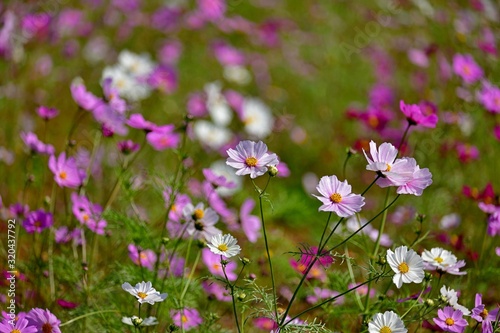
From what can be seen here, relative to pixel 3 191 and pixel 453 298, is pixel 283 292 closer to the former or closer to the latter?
pixel 453 298

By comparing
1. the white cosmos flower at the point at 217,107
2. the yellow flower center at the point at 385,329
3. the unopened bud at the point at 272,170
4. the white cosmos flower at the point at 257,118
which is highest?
the unopened bud at the point at 272,170

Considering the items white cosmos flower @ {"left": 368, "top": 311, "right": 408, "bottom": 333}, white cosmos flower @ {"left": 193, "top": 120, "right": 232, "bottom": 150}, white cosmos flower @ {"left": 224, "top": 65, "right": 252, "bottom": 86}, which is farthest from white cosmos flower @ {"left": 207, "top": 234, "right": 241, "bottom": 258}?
white cosmos flower @ {"left": 224, "top": 65, "right": 252, "bottom": 86}

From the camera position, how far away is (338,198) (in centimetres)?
114

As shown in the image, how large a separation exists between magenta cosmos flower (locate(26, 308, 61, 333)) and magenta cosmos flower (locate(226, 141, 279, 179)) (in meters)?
0.44

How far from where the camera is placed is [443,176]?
2561 mm

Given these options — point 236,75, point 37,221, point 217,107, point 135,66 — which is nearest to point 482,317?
point 37,221

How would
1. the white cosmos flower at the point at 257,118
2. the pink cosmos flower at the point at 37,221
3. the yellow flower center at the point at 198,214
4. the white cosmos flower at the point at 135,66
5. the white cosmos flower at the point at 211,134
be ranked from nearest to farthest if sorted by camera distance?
the yellow flower center at the point at 198,214, the pink cosmos flower at the point at 37,221, the white cosmos flower at the point at 135,66, the white cosmos flower at the point at 211,134, the white cosmos flower at the point at 257,118

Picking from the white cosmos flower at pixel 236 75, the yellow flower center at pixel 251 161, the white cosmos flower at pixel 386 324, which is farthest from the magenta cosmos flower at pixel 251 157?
the white cosmos flower at pixel 236 75

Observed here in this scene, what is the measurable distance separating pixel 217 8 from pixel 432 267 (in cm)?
233

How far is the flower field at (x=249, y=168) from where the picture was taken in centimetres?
131

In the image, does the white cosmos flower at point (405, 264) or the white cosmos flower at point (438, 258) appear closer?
the white cosmos flower at point (405, 264)

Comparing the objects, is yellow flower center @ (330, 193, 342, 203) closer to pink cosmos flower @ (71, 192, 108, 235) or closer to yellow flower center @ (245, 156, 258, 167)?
yellow flower center @ (245, 156, 258, 167)

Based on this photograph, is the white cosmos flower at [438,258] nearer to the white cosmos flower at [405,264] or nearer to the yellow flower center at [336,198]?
the white cosmos flower at [405,264]

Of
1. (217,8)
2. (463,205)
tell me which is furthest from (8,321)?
(217,8)
